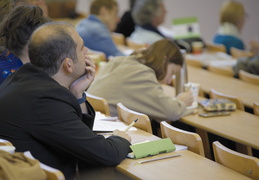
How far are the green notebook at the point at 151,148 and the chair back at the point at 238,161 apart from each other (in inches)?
10.5

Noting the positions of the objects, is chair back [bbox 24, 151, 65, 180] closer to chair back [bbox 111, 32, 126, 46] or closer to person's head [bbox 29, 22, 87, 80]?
person's head [bbox 29, 22, 87, 80]

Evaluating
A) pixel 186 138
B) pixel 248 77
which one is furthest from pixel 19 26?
pixel 248 77

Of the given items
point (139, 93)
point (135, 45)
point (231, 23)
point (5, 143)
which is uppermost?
point (5, 143)

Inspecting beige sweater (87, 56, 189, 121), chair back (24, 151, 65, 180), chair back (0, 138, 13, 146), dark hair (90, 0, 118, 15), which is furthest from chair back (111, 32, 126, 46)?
chair back (24, 151, 65, 180)

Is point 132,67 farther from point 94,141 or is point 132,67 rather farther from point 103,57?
point 103,57

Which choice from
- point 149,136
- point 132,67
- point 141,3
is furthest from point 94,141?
point 141,3

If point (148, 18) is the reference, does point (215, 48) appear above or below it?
below

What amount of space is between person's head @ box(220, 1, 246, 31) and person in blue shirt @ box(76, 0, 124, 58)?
1.64 metres

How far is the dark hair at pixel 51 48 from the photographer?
2613 mm

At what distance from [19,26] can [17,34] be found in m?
0.05

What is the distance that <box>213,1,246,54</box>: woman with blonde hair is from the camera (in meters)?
7.00

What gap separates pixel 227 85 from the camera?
489 centimetres

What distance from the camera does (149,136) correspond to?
10.5 ft

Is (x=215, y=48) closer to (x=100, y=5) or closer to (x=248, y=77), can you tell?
(x=100, y=5)
